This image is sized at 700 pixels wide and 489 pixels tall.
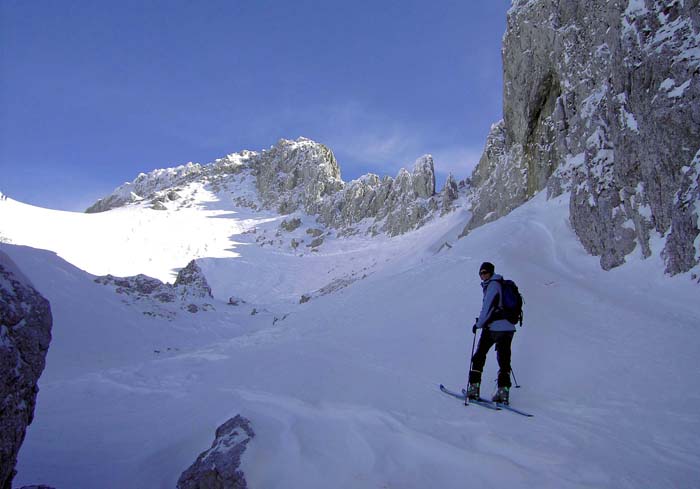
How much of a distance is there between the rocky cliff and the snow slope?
111cm

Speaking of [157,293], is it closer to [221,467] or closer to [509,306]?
[509,306]

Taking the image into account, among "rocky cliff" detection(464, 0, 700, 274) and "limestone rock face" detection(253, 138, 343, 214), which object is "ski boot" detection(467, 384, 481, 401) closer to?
"rocky cliff" detection(464, 0, 700, 274)

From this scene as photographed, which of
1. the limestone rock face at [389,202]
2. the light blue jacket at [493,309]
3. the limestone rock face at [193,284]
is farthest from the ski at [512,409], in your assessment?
the limestone rock face at [389,202]

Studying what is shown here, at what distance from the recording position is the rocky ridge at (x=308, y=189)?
173ft

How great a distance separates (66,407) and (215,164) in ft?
327

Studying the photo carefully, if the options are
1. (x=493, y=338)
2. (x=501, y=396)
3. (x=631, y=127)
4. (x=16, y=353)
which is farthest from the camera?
(x=631, y=127)

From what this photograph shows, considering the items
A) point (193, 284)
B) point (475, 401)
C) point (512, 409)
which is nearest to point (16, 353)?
point (475, 401)

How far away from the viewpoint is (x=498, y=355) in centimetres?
554

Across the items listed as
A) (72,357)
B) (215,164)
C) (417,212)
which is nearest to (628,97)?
(72,357)

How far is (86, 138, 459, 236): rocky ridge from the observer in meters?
52.9

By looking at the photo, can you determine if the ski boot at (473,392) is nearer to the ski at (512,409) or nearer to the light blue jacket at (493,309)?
the ski at (512,409)

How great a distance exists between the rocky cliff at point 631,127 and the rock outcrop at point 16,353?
11813 millimetres

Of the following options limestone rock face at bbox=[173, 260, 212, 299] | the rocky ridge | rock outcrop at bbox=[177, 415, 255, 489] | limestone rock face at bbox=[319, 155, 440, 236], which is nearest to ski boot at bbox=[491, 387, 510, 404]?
rock outcrop at bbox=[177, 415, 255, 489]

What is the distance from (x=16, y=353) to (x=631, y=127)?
14.9 metres
